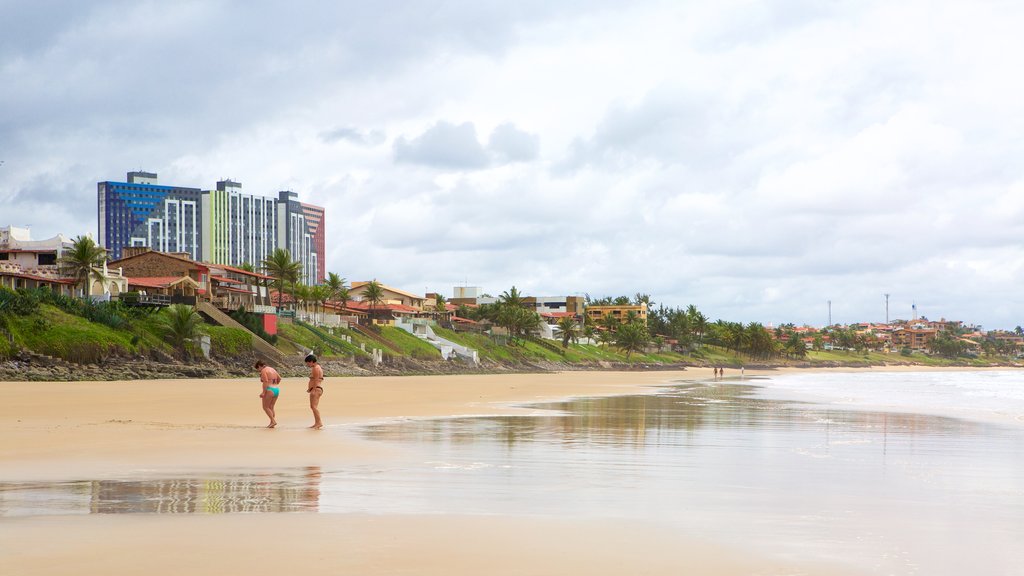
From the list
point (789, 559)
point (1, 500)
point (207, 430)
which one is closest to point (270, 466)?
point (1, 500)

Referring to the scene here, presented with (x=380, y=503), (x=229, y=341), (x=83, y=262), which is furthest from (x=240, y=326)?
(x=380, y=503)

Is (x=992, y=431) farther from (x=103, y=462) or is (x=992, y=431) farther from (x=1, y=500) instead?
(x=1, y=500)

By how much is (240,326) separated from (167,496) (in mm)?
59340

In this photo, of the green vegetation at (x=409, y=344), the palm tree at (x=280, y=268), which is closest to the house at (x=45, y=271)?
the palm tree at (x=280, y=268)

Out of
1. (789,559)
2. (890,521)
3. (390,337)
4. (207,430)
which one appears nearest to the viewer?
(789,559)

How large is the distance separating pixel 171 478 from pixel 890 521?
25.6 ft

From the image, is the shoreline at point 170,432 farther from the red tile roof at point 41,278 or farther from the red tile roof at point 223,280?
the red tile roof at point 223,280

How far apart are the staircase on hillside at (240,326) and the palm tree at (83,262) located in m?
7.85

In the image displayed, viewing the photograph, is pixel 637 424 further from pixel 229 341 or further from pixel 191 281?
pixel 191 281

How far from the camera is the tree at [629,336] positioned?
141875 mm

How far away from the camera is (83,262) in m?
65.1

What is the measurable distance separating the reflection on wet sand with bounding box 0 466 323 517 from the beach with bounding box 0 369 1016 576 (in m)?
0.03

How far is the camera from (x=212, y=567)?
20.7 ft

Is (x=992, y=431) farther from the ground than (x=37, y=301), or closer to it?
closer to it
